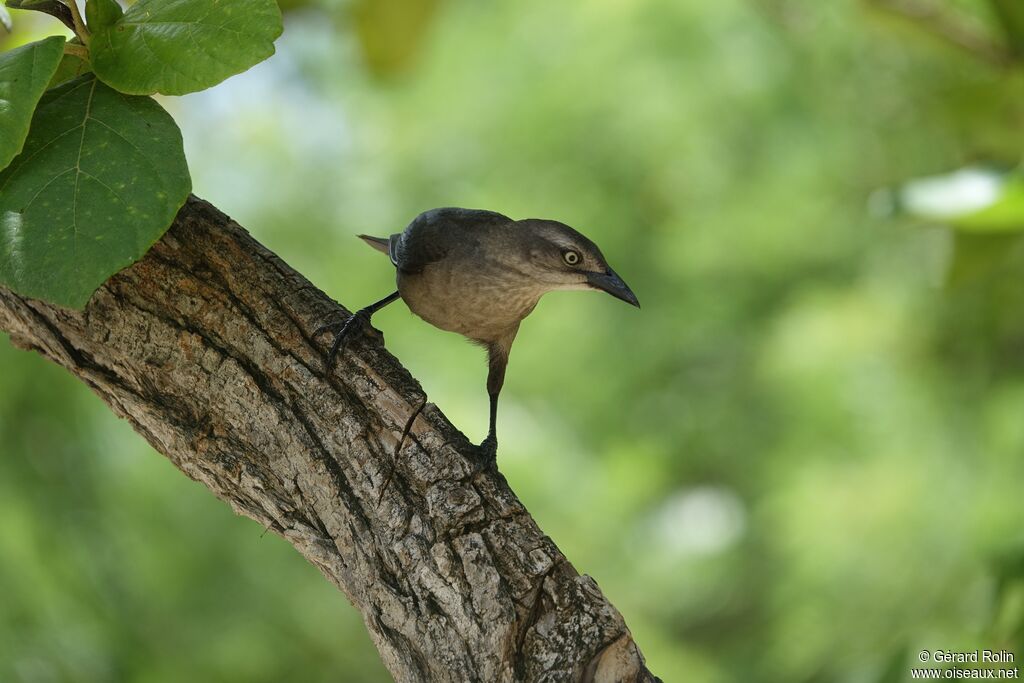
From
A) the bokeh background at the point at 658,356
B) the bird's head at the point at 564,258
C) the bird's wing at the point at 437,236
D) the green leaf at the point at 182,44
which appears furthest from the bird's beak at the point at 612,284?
the green leaf at the point at 182,44

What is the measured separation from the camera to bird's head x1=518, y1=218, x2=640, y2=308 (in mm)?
2594

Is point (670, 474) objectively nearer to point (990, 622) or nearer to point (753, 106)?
point (753, 106)

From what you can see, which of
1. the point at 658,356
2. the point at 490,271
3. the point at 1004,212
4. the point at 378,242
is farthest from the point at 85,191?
the point at 658,356

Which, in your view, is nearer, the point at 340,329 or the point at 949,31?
the point at 340,329

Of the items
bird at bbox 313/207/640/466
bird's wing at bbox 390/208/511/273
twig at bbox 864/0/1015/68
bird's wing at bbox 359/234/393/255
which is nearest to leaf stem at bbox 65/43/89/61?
bird at bbox 313/207/640/466

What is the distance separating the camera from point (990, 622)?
92.5 inches

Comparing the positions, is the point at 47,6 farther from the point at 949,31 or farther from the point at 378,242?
the point at 949,31

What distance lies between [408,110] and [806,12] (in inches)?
85.7

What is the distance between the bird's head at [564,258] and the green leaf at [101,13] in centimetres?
120

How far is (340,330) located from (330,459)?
0.84ft

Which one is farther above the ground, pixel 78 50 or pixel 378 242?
pixel 378 242

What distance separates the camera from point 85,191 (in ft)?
4.93

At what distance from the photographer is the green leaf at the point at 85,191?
1.45 meters

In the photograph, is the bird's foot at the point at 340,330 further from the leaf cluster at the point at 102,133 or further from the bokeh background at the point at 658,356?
the bokeh background at the point at 658,356
